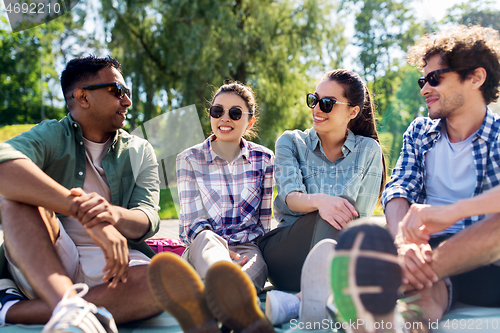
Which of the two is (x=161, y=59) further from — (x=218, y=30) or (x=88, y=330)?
(x=88, y=330)

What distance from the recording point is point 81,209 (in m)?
1.63

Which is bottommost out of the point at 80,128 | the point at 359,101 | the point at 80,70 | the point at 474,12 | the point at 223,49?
the point at 80,128

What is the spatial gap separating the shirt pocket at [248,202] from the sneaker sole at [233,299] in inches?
41.4

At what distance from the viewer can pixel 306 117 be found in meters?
12.1

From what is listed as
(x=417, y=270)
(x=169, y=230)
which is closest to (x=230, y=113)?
(x=417, y=270)

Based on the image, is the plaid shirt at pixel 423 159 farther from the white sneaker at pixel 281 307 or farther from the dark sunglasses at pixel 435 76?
the white sneaker at pixel 281 307

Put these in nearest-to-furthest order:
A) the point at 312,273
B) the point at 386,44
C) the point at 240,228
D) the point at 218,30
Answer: the point at 312,273 → the point at 240,228 → the point at 218,30 → the point at 386,44

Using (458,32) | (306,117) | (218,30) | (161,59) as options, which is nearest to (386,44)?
(306,117)

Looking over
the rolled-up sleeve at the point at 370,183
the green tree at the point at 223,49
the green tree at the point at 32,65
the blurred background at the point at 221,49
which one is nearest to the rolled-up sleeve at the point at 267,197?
A: the rolled-up sleeve at the point at 370,183

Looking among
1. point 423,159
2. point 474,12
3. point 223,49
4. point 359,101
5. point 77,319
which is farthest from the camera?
point 474,12

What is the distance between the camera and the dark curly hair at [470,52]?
7.00 ft

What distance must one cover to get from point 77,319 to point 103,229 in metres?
0.43

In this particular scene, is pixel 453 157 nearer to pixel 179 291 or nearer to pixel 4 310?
pixel 179 291

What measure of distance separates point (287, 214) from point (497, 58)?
5.13 ft
